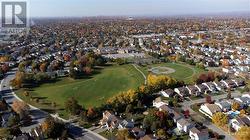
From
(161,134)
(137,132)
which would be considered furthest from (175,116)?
(137,132)

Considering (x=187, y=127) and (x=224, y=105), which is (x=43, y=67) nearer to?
(x=224, y=105)

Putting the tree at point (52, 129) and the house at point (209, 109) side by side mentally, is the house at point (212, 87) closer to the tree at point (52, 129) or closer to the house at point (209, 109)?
the house at point (209, 109)

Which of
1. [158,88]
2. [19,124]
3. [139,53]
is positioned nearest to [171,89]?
[158,88]

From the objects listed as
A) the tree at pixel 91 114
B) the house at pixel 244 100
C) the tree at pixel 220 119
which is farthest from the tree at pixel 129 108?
the house at pixel 244 100

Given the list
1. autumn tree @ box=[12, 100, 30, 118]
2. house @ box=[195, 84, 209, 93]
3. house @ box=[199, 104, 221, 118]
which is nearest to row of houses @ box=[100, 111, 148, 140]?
autumn tree @ box=[12, 100, 30, 118]

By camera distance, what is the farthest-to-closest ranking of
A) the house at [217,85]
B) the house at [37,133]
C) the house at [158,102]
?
the house at [217,85] < the house at [158,102] < the house at [37,133]
